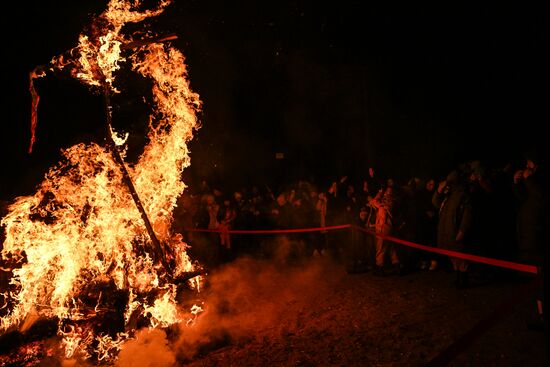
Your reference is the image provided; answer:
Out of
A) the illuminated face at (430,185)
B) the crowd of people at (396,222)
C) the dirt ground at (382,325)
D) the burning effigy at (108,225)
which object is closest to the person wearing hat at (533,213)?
the crowd of people at (396,222)

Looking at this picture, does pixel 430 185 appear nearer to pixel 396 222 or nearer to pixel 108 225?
pixel 396 222

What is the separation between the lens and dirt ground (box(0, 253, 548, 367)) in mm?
4648

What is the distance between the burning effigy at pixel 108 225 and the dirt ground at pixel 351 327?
19.5 inches

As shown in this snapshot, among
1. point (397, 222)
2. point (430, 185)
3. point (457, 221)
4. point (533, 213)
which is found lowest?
point (397, 222)

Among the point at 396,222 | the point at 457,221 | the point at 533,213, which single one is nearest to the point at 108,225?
the point at 396,222

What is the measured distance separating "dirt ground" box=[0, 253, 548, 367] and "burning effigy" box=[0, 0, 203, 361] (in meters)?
0.50

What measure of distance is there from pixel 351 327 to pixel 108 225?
390 centimetres

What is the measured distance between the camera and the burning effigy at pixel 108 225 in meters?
5.61

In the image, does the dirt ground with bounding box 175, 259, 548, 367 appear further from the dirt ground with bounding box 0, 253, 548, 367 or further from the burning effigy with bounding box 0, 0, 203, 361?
the burning effigy with bounding box 0, 0, 203, 361

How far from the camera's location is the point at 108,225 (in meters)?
6.10

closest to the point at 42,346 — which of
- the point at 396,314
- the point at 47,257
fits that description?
the point at 47,257

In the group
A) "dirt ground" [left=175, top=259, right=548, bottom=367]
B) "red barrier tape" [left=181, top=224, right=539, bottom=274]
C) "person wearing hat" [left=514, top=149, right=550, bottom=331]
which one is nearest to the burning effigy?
"dirt ground" [left=175, top=259, right=548, bottom=367]

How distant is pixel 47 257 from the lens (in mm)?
5832

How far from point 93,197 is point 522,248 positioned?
6.35 meters
